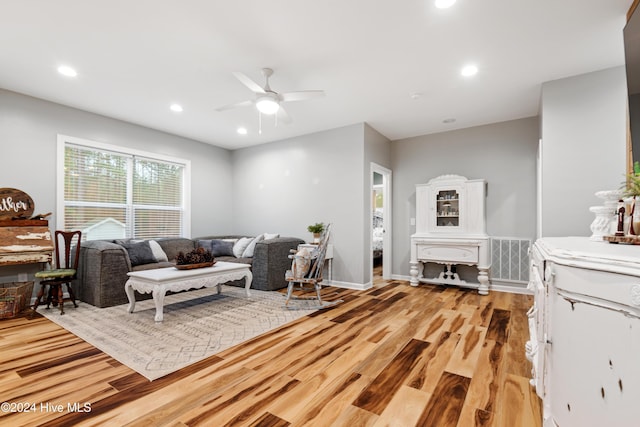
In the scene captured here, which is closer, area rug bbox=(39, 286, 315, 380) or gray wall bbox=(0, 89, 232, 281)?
area rug bbox=(39, 286, 315, 380)

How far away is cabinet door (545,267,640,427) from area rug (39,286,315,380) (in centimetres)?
230

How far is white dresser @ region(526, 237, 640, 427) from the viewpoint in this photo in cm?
89

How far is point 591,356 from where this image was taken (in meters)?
1.03

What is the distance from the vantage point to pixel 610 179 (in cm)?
299

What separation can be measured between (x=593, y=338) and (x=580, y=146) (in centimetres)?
300

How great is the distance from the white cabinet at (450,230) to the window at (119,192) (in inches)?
175

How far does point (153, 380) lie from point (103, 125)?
170 inches

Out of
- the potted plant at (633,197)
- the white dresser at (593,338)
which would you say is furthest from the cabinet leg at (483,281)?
the white dresser at (593,338)

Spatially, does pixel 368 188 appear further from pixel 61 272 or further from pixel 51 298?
pixel 51 298

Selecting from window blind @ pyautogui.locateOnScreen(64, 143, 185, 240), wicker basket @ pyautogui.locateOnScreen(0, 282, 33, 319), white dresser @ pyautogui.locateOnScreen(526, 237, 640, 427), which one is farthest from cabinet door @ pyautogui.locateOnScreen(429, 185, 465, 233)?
wicker basket @ pyautogui.locateOnScreen(0, 282, 33, 319)

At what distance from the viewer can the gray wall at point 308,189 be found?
16.3 ft

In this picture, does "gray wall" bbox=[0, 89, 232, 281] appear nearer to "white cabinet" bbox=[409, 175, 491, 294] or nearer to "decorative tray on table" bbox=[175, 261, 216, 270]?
"decorative tray on table" bbox=[175, 261, 216, 270]

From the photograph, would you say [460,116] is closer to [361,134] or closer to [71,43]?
[361,134]

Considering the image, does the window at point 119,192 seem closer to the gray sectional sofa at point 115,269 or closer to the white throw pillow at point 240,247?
the gray sectional sofa at point 115,269
